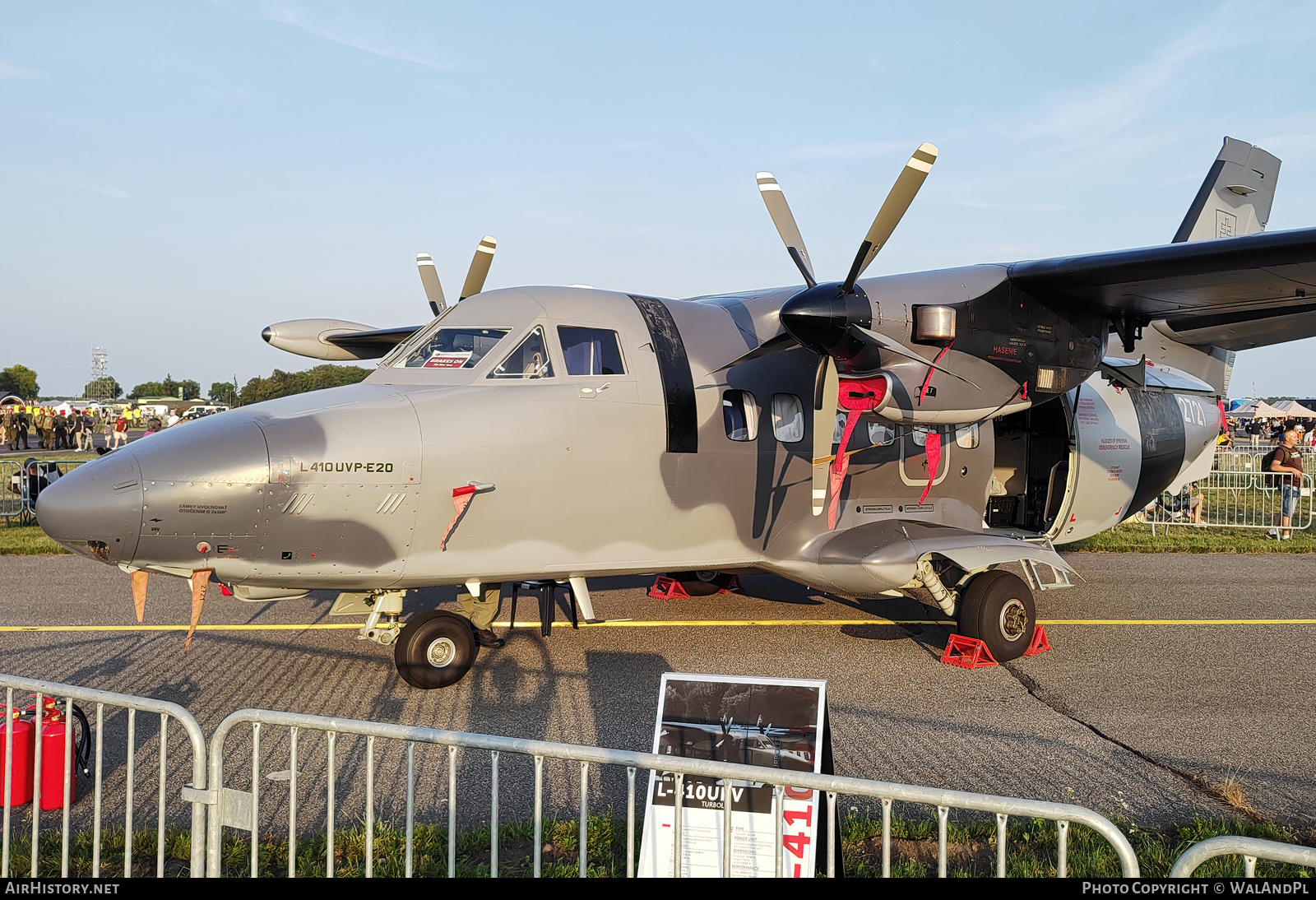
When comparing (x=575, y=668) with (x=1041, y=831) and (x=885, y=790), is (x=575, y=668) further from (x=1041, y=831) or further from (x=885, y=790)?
(x=885, y=790)

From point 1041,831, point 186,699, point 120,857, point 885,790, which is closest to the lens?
point 885,790

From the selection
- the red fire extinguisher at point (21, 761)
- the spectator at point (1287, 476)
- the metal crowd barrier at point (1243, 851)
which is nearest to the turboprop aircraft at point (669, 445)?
the red fire extinguisher at point (21, 761)

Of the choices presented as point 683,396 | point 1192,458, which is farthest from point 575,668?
point 1192,458

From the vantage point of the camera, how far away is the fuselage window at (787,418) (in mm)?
9039

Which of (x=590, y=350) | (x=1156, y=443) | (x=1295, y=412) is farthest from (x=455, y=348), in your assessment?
(x=1295, y=412)

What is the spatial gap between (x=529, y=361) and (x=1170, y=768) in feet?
17.7

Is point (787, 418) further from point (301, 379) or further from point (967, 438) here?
point (301, 379)

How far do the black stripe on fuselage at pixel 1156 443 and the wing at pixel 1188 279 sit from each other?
2.11 metres

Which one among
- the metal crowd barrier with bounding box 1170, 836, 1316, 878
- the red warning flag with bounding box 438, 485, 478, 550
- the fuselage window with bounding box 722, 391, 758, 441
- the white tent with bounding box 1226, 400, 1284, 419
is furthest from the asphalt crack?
the white tent with bounding box 1226, 400, 1284, 419

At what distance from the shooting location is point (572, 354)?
804cm

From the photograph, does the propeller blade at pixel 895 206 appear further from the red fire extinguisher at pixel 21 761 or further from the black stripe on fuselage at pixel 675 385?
the red fire extinguisher at pixel 21 761

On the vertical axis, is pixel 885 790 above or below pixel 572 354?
below

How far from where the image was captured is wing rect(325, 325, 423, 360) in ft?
39.4

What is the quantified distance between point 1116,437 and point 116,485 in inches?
→ 407
